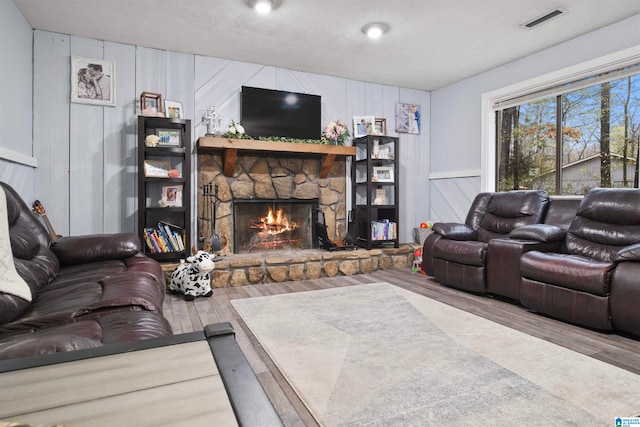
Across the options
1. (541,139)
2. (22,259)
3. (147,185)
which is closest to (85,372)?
(22,259)

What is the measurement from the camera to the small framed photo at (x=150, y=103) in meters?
3.83

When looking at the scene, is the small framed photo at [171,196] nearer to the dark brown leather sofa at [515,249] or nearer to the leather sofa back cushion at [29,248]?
the leather sofa back cushion at [29,248]

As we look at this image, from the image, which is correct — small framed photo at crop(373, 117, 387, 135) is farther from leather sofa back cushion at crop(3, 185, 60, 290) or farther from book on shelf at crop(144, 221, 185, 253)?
leather sofa back cushion at crop(3, 185, 60, 290)

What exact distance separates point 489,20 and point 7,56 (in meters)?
4.08

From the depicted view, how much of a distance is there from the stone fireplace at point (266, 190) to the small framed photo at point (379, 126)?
1.97 feet

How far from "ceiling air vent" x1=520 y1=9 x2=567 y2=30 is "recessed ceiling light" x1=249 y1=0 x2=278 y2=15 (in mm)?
2307

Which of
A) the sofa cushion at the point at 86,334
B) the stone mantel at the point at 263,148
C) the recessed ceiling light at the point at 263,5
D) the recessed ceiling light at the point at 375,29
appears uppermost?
the recessed ceiling light at the point at 375,29

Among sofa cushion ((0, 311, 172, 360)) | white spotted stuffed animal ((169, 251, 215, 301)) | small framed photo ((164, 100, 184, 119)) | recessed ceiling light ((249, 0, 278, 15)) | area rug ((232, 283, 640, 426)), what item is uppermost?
recessed ceiling light ((249, 0, 278, 15))

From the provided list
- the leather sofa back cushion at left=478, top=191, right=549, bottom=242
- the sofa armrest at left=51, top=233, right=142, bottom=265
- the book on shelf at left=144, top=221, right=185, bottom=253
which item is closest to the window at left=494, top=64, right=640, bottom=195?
the leather sofa back cushion at left=478, top=191, right=549, bottom=242

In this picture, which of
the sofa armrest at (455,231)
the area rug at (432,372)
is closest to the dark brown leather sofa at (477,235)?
the sofa armrest at (455,231)

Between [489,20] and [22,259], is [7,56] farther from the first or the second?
[489,20]

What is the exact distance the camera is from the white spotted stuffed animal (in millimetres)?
3402

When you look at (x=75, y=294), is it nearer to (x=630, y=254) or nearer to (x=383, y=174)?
(x=630, y=254)

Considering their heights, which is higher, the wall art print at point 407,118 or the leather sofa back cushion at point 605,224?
the wall art print at point 407,118
